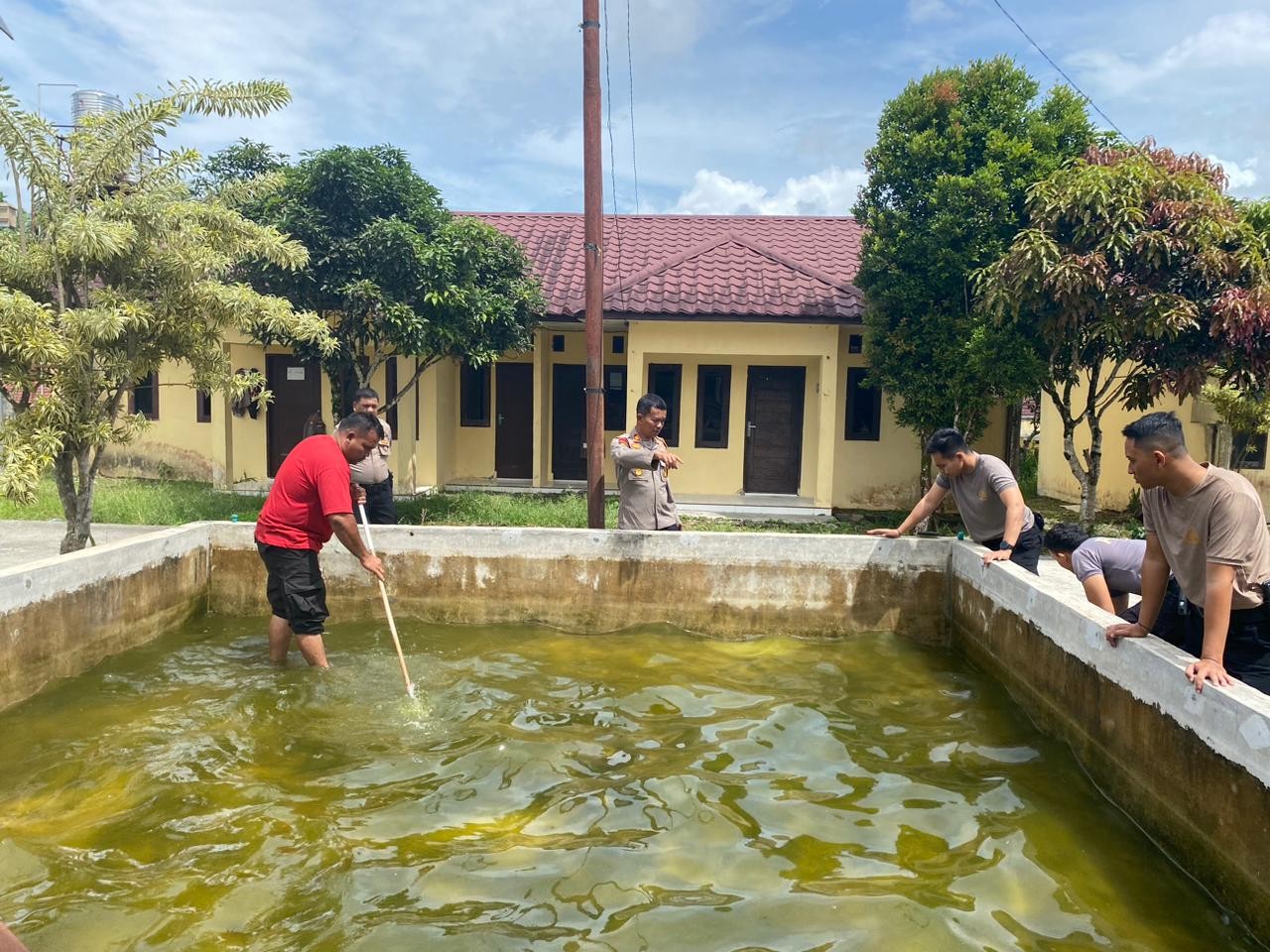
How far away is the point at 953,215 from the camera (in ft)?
33.3

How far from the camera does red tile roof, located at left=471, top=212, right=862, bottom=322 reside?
1250 centimetres

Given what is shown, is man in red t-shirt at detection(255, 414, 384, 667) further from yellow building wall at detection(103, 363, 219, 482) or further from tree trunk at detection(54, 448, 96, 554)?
yellow building wall at detection(103, 363, 219, 482)

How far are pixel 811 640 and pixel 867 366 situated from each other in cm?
694

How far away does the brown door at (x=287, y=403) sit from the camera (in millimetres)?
13953

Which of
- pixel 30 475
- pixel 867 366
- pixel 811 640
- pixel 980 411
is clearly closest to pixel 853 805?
pixel 811 640

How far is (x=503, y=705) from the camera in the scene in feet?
17.3

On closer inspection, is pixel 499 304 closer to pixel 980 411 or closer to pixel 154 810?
pixel 980 411

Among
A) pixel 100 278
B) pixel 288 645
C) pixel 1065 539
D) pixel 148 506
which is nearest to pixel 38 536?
pixel 148 506

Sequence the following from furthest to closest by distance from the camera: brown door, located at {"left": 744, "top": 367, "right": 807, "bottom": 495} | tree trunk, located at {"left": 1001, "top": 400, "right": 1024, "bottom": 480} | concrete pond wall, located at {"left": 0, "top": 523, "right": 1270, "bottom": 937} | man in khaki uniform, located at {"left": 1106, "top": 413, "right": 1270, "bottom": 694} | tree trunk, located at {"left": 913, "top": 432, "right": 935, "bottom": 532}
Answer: brown door, located at {"left": 744, "top": 367, "right": 807, "bottom": 495} → tree trunk, located at {"left": 1001, "top": 400, "right": 1024, "bottom": 480} → tree trunk, located at {"left": 913, "top": 432, "right": 935, "bottom": 532} → concrete pond wall, located at {"left": 0, "top": 523, "right": 1270, "bottom": 937} → man in khaki uniform, located at {"left": 1106, "top": 413, "right": 1270, "bottom": 694}

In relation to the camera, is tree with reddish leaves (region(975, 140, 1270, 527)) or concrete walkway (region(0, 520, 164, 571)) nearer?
tree with reddish leaves (region(975, 140, 1270, 527))

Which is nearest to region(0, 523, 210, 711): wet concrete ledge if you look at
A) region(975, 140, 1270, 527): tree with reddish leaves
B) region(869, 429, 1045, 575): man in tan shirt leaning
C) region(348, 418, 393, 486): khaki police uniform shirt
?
region(348, 418, 393, 486): khaki police uniform shirt

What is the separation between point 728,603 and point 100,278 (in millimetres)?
5648

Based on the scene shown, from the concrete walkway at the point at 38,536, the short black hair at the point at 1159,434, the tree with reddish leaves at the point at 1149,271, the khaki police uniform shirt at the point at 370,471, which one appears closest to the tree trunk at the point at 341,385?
the concrete walkway at the point at 38,536

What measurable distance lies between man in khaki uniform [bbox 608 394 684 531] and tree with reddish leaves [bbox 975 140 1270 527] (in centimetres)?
460
